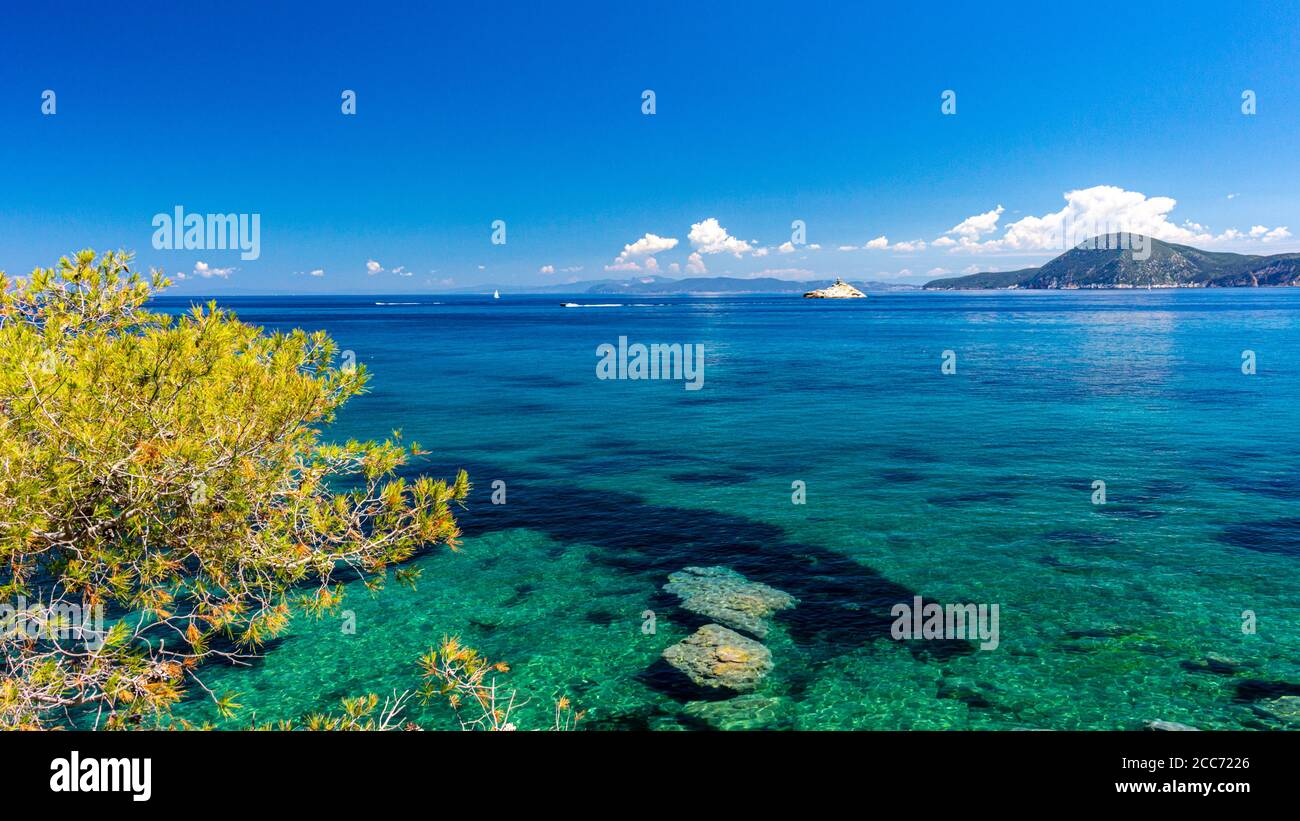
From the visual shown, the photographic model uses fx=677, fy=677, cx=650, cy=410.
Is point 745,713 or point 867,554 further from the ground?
point 867,554

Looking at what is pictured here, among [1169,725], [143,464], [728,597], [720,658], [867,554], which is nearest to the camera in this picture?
[143,464]

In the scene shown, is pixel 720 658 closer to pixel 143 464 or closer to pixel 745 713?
pixel 745 713

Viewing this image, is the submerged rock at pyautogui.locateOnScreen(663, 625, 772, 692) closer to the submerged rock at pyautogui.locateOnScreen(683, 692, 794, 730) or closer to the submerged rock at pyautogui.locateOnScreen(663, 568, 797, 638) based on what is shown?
the submerged rock at pyautogui.locateOnScreen(683, 692, 794, 730)

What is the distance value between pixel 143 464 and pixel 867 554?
910 inches

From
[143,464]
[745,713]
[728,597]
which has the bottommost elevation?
[745,713]

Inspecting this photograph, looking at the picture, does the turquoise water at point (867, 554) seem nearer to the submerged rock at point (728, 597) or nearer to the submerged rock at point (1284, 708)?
the submerged rock at point (1284, 708)

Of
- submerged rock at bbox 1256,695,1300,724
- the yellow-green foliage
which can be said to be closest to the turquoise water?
submerged rock at bbox 1256,695,1300,724

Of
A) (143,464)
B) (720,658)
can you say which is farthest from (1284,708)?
(143,464)

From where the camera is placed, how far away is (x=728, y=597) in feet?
74.5

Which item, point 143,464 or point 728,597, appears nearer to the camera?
point 143,464

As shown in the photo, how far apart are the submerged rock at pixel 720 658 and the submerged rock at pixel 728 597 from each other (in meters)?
0.79

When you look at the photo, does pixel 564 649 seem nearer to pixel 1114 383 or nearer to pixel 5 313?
pixel 5 313

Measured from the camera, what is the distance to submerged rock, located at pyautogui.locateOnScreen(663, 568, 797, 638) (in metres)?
21.3
